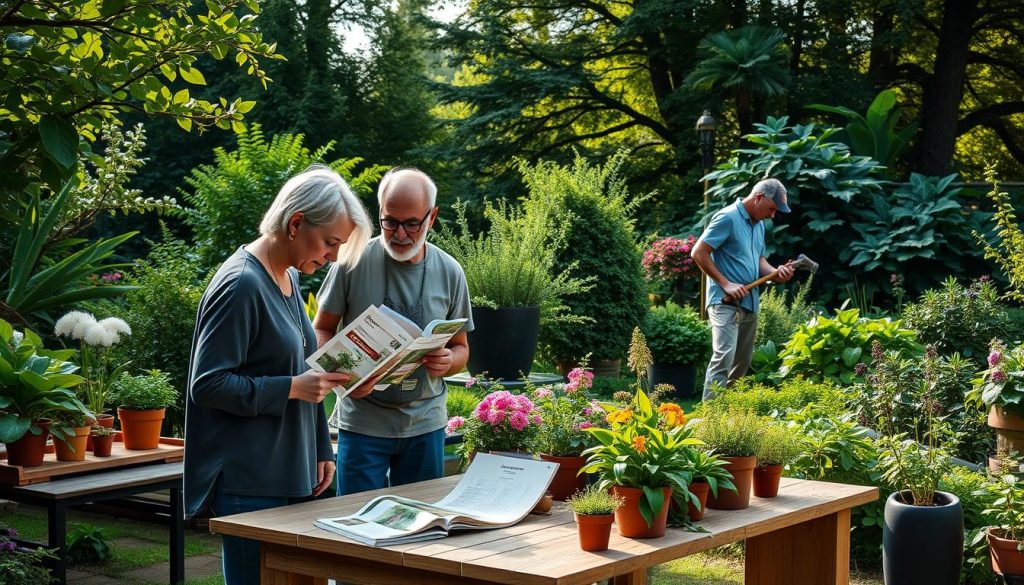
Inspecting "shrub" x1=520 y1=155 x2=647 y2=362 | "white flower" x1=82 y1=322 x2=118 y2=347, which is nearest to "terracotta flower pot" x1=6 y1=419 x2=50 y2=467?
"white flower" x1=82 y1=322 x2=118 y2=347

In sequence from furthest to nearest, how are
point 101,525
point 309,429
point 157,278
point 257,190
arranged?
point 257,190 < point 157,278 < point 101,525 < point 309,429

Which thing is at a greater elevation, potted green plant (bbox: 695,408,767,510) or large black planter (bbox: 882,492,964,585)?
potted green plant (bbox: 695,408,767,510)

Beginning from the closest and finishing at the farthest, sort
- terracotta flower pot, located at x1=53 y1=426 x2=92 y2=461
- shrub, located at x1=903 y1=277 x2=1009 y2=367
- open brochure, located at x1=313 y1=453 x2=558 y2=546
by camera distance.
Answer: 1. open brochure, located at x1=313 y1=453 x2=558 y2=546
2. terracotta flower pot, located at x1=53 y1=426 x2=92 y2=461
3. shrub, located at x1=903 y1=277 x2=1009 y2=367

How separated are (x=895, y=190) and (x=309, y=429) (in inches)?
454

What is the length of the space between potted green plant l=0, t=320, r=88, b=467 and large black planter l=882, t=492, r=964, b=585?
125 inches

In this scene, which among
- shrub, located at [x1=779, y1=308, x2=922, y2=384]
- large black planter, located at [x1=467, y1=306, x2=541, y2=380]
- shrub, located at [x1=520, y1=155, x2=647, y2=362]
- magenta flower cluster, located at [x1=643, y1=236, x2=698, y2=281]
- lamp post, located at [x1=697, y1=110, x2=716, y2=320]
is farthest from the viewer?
magenta flower cluster, located at [x1=643, y1=236, x2=698, y2=281]

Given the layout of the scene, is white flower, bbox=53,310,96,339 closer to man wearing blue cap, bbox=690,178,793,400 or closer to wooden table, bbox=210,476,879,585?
wooden table, bbox=210,476,879,585

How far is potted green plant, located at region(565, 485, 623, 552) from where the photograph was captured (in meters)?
2.36

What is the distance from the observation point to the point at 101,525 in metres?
5.86

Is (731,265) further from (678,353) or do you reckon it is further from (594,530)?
(594,530)

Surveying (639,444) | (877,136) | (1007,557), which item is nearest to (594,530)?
(639,444)

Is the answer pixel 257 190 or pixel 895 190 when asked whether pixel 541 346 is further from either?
pixel 895 190

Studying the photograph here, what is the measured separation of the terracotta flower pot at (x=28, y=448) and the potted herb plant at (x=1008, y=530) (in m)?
3.76

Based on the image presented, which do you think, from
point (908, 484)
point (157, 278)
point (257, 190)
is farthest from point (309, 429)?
point (257, 190)
